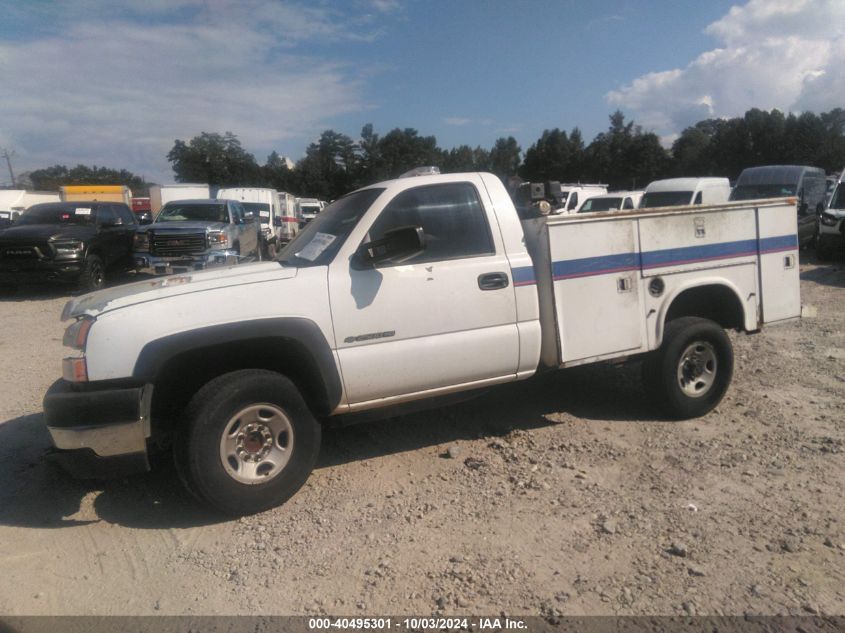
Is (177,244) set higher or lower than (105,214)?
lower

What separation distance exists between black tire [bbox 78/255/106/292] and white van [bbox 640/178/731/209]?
13.1 m

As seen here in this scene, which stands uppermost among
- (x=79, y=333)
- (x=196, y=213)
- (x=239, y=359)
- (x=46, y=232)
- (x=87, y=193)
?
(x=87, y=193)

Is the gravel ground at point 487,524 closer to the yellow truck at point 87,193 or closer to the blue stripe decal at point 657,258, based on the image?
the blue stripe decal at point 657,258

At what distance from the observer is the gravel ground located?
9.90ft

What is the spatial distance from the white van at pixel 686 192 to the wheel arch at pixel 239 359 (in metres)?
13.7

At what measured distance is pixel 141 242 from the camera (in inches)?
524

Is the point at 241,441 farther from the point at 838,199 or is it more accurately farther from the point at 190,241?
the point at 838,199

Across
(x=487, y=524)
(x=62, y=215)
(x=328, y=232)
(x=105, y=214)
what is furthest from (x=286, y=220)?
(x=487, y=524)

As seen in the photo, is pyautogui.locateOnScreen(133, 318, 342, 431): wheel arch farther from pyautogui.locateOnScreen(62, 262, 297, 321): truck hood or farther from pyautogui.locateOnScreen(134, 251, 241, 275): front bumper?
pyautogui.locateOnScreen(134, 251, 241, 275): front bumper

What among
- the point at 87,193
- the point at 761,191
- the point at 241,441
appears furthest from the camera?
the point at 87,193

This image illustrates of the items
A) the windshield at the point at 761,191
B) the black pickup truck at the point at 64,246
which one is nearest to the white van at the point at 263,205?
the black pickup truck at the point at 64,246

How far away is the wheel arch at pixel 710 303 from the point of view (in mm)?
5031

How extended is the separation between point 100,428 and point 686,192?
15.5m

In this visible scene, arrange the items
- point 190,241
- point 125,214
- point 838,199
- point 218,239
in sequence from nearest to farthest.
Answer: point 190,241 → point 218,239 → point 125,214 → point 838,199
